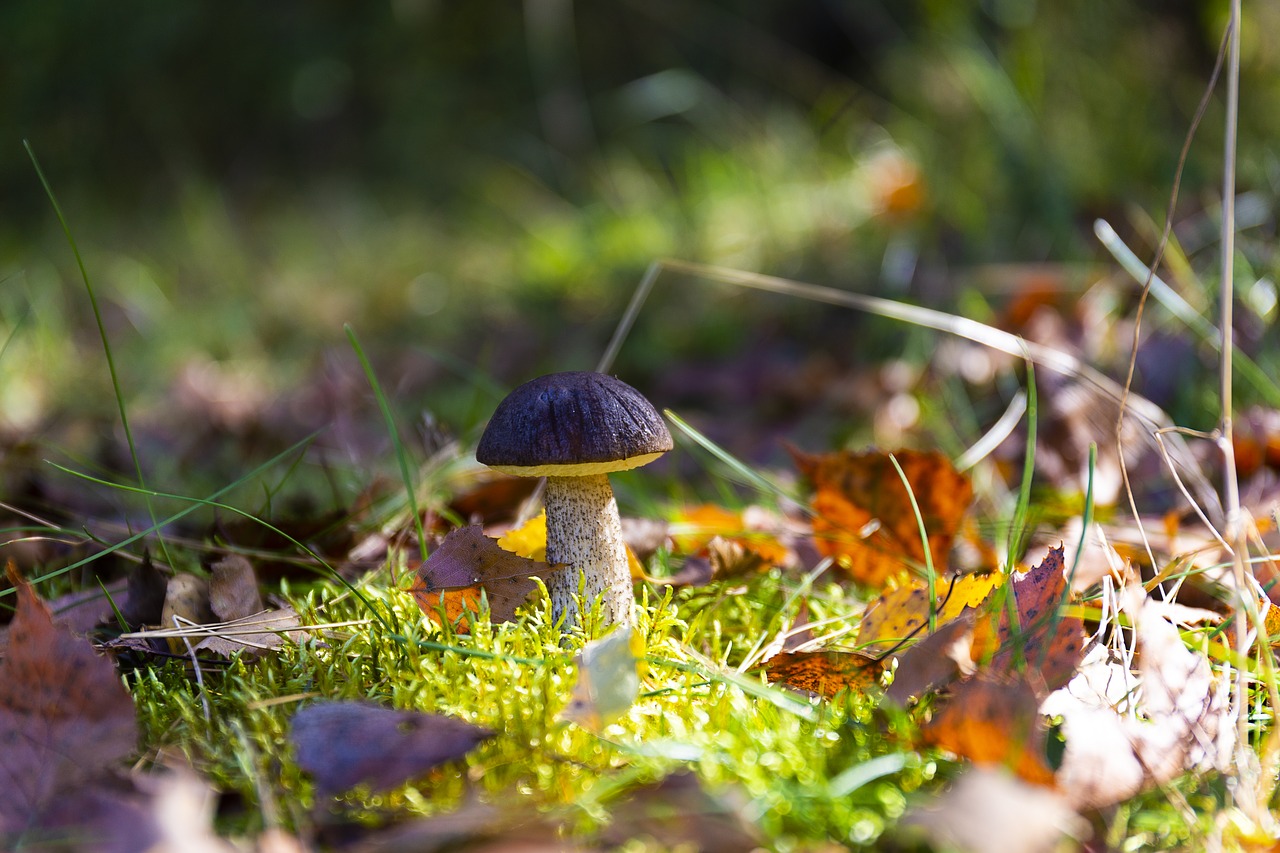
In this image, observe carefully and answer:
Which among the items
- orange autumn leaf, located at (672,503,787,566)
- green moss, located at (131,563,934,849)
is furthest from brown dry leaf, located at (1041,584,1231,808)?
orange autumn leaf, located at (672,503,787,566)

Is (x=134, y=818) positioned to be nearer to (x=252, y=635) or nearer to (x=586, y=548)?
(x=252, y=635)

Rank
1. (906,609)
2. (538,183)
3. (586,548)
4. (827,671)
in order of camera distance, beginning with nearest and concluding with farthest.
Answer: (827,671) → (906,609) → (586,548) → (538,183)

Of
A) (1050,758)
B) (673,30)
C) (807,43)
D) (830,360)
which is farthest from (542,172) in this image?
(1050,758)

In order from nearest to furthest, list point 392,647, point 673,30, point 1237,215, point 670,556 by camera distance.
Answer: point 392,647
point 670,556
point 1237,215
point 673,30

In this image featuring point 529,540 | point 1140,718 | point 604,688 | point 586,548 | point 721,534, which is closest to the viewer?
point 604,688

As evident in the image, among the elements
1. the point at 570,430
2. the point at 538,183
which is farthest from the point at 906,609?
the point at 538,183

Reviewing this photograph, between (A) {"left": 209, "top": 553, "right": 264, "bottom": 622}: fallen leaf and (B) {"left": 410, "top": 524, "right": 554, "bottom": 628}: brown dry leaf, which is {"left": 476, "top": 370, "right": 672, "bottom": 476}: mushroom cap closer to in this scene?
(B) {"left": 410, "top": 524, "right": 554, "bottom": 628}: brown dry leaf

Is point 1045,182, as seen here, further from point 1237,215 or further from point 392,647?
point 392,647
